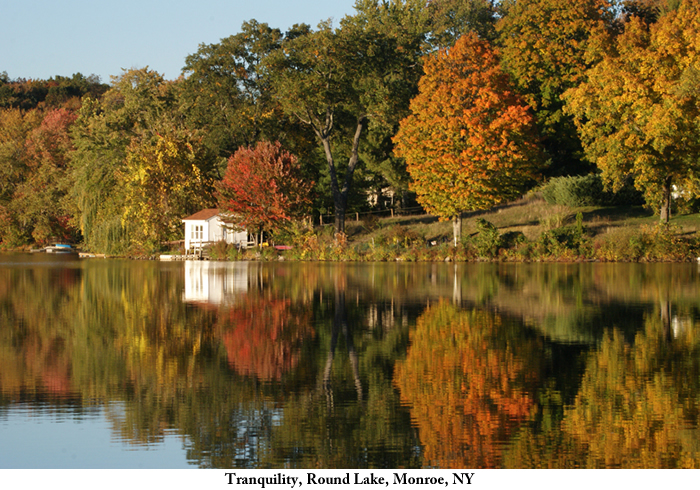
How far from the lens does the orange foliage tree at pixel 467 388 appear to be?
803 centimetres

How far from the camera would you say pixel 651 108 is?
41906 mm

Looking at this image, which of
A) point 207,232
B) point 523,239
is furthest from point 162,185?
point 523,239

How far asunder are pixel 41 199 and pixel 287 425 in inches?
3128

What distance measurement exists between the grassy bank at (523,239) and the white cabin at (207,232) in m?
2.39

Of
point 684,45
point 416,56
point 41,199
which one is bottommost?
point 41,199

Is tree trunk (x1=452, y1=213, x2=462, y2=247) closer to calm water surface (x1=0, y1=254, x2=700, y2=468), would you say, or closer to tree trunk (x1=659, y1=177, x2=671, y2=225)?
tree trunk (x1=659, y1=177, x2=671, y2=225)

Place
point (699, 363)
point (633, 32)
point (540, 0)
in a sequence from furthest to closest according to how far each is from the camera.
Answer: point (540, 0) < point (633, 32) < point (699, 363)

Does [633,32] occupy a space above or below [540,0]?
below

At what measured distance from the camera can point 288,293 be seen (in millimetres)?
25500

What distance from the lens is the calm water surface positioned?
790 cm

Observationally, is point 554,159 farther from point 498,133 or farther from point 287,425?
point 287,425

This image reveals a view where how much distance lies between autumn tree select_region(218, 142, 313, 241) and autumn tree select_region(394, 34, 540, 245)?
29.8 ft

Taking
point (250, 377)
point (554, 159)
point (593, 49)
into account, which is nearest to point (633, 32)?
point (593, 49)

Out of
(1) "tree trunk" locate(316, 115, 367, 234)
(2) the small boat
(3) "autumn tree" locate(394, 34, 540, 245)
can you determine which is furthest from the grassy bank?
(2) the small boat
